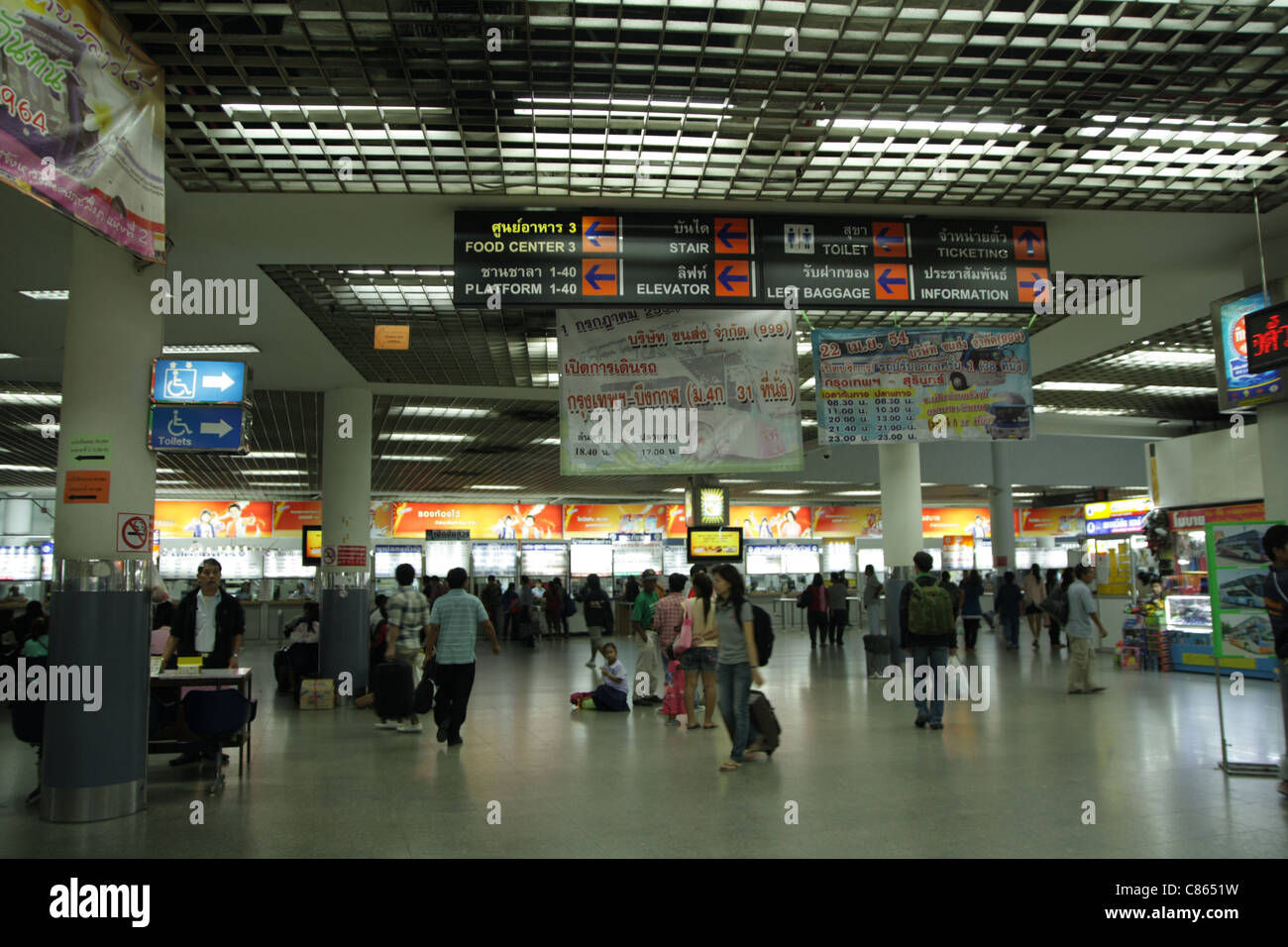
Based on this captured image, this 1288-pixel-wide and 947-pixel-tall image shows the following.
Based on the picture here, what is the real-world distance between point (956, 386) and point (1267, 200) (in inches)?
118

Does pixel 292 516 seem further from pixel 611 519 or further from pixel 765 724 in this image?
pixel 765 724

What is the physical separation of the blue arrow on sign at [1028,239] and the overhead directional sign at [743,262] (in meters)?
0.02

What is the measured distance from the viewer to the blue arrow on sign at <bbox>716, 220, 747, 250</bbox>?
305 inches

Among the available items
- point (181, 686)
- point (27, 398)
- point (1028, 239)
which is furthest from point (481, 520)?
point (1028, 239)

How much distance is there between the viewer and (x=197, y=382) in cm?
718

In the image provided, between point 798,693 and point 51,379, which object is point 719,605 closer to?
point 798,693

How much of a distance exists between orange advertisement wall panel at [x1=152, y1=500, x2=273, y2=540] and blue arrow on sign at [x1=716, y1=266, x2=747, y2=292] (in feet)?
92.6

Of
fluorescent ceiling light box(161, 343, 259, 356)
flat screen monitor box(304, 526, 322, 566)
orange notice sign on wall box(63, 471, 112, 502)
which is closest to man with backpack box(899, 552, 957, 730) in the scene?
orange notice sign on wall box(63, 471, 112, 502)

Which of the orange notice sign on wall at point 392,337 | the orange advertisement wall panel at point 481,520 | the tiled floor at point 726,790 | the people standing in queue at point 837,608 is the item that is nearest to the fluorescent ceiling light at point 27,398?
the orange notice sign on wall at point 392,337

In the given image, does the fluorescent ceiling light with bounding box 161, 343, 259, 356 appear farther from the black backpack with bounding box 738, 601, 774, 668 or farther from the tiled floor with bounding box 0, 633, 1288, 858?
the black backpack with bounding box 738, 601, 774, 668

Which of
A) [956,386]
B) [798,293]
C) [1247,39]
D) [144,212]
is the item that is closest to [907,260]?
[798,293]

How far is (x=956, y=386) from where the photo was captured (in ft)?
30.3

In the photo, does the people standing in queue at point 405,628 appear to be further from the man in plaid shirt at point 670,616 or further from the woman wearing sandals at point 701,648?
the woman wearing sandals at point 701,648

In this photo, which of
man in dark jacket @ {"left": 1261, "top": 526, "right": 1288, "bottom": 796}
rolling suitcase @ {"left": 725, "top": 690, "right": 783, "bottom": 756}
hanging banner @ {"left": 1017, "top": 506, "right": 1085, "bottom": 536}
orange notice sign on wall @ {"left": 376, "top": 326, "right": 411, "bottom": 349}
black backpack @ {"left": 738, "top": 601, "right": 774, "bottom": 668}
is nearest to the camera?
man in dark jacket @ {"left": 1261, "top": 526, "right": 1288, "bottom": 796}
